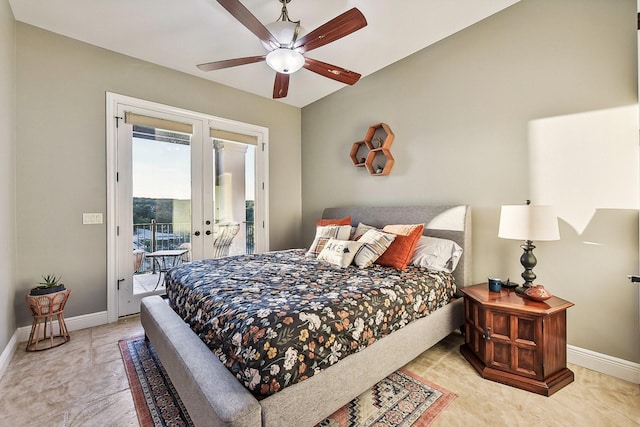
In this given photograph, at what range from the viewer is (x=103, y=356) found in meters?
2.33

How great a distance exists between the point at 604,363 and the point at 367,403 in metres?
1.77

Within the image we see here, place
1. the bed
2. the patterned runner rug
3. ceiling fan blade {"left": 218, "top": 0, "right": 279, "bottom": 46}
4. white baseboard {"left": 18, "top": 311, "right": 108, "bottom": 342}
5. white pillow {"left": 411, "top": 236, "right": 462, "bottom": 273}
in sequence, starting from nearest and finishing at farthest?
the bed < the patterned runner rug < ceiling fan blade {"left": 218, "top": 0, "right": 279, "bottom": 46} < white pillow {"left": 411, "top": 236, "right": 462, "bottom": 273} < white baseboard {"left": 18, "top": 311, "right": 108, "bottom": 342}

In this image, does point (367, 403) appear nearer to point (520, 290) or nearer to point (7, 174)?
point (520, 290)

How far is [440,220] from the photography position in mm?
2820

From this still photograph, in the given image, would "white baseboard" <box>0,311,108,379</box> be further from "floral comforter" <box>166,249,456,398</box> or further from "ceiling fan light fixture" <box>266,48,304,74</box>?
"ceiling fan light fixture" <box>266,48,304,74</box>

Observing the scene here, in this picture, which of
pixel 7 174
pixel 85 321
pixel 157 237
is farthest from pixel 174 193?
pixel 85 321

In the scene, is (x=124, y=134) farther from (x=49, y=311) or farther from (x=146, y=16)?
(x=49, y=311)

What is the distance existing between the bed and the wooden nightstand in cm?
37

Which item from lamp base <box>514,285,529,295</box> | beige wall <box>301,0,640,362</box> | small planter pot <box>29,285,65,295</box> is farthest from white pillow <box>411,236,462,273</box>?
small planter pot <box>29,285,65,295</box>

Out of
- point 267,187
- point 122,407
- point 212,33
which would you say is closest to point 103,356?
point 122,407

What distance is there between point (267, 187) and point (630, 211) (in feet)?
12.5

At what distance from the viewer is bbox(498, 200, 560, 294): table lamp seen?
1919mm

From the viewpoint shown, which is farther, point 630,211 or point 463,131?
point 463,131

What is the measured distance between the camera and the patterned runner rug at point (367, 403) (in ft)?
5.20
